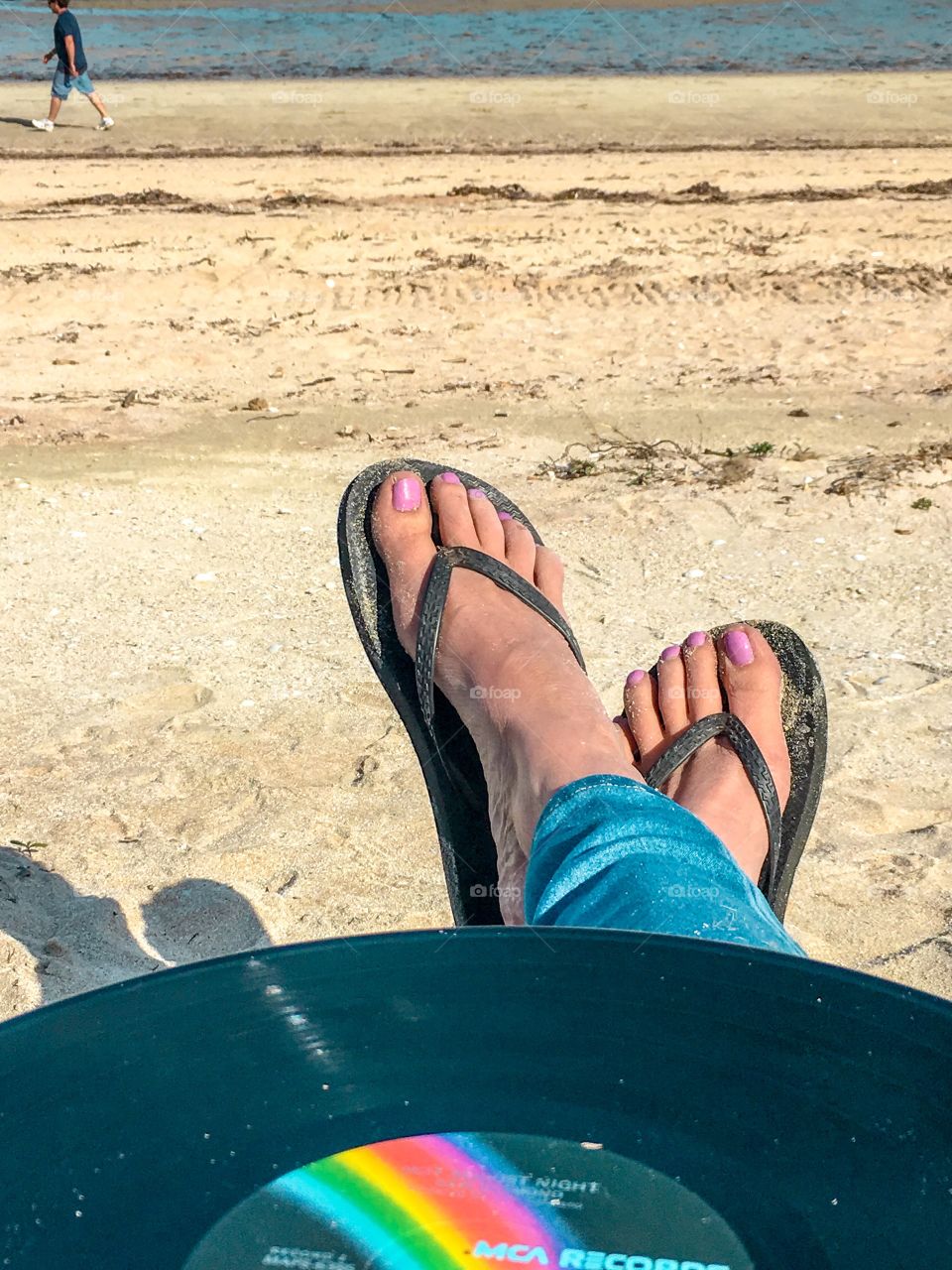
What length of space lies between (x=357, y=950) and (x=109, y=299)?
18.3 feet

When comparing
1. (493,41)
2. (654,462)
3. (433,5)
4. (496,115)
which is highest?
(433,5)

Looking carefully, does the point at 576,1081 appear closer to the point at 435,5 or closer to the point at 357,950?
the point at 357,950

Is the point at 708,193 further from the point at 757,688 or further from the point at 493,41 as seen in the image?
the point at 493,41

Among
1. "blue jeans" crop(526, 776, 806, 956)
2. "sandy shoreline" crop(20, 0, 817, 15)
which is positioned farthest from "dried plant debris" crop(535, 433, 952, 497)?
"sandy shoreline" crop(20, 0, 817, 15)

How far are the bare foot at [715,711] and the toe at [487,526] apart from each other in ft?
1.29

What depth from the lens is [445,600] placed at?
2.69 metres

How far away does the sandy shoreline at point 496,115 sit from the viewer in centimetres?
1055

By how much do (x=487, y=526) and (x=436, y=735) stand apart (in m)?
0.60

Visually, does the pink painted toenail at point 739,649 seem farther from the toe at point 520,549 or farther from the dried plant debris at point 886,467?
the dried plant debris at point 886,467

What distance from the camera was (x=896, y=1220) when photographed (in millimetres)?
849

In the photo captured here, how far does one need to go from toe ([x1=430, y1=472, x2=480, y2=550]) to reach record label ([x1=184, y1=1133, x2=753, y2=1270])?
1.99 m

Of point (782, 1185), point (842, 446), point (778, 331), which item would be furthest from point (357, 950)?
point (778, 331)

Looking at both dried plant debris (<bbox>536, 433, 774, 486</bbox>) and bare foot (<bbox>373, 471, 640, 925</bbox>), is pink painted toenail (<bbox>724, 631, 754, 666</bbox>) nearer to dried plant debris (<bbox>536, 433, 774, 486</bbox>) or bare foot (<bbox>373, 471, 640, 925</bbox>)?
bare foot (<bbox>373, 471, 640, 925</bbox>)

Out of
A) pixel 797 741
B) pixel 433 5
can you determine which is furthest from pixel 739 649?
pixel 433 5
